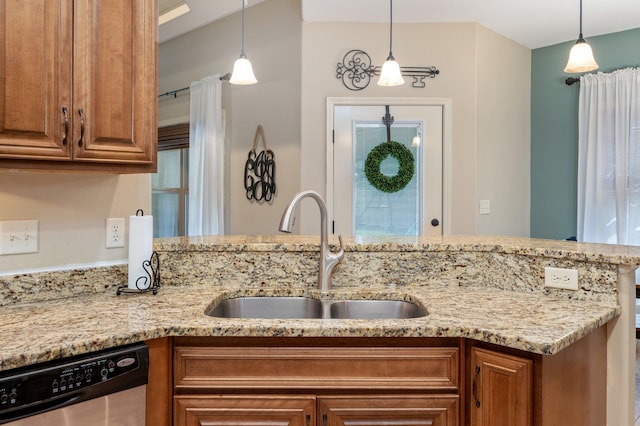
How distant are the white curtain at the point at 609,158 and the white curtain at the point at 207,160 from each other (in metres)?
3.25

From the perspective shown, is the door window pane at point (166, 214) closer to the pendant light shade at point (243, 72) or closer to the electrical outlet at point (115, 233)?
the pendant light shade at point (243, 72)

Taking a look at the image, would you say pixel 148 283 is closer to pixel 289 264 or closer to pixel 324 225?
pixel 289 264

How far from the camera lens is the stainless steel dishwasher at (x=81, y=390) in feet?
3.46

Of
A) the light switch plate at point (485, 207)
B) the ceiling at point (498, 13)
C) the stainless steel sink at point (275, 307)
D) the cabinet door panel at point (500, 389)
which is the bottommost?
the cabinet door panel at point (500, 389)

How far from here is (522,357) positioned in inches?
47.9

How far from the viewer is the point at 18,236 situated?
1552 mm

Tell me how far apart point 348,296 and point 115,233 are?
91 cm

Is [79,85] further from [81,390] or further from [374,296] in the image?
[374,296]

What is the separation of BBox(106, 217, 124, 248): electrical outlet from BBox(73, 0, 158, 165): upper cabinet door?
0.34 m

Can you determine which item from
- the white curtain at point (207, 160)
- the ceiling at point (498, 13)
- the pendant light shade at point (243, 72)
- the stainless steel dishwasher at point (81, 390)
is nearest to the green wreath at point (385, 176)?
the ceiling at point (498, 13)

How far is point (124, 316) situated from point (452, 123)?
3.16 meters

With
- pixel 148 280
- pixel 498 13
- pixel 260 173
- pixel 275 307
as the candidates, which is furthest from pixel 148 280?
pixel 498 13

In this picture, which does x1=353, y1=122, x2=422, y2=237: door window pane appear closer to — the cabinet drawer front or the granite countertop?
the granite countertop

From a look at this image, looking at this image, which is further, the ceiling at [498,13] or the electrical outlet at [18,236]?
the ceiling at [498,13]
